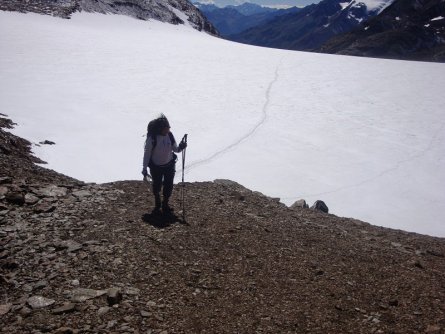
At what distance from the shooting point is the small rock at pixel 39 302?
189 inches

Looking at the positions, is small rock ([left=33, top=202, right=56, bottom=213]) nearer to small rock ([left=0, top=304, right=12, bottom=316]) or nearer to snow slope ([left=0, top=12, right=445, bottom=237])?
small rock ([left=0, top=304, right=12, bottom=316])

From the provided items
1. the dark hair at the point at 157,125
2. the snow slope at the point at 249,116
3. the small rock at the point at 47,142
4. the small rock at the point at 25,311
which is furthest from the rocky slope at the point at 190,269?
the small rock at the point at 47,142

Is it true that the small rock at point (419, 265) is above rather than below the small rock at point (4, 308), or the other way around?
above

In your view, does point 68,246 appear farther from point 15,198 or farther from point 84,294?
point 15,198

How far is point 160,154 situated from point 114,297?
325 cm

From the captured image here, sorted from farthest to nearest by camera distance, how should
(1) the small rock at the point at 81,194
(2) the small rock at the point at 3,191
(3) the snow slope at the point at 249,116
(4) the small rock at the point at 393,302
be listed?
(3) the snow slope at the point at 249,116
(1) the small rock at the point at 81,194
(2) the small rock at the point at 3,191
(4) the small rock at the point at 393,302

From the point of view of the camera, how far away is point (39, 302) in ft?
16.0

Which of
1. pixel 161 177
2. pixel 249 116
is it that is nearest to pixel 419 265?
pixel 161 177

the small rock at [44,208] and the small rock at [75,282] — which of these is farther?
the small rock at [44,208]

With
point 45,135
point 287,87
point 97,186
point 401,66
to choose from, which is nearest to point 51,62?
point 45,135

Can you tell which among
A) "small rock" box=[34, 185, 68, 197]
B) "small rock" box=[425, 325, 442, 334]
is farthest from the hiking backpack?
"small rock" box=[425, 325, 442, 334]

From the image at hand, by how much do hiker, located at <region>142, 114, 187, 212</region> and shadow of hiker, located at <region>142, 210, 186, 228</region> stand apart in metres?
0.17

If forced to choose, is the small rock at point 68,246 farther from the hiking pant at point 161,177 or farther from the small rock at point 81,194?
the hiking pant at point 161,177

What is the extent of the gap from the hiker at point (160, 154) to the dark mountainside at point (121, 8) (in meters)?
37.7
